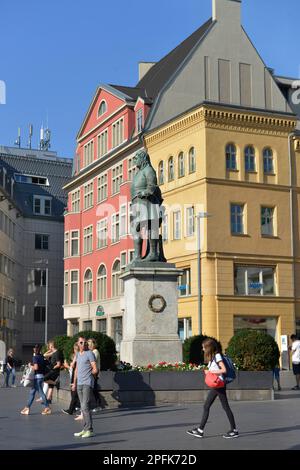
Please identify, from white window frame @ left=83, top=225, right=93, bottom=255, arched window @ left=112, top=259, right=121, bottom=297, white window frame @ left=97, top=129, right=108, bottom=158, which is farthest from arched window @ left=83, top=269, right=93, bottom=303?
white window frame @ left=97, top=129, right=108, bottom=158

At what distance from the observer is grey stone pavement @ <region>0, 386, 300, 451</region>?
12.5 m

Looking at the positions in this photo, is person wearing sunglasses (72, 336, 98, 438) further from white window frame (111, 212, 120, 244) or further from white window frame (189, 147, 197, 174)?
white window frame (111, 212, 120, 244)

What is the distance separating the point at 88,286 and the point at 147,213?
42.6 m

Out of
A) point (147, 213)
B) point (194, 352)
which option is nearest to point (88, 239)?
point (194, 352)

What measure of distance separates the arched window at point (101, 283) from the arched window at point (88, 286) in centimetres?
160

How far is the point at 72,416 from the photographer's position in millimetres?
18422

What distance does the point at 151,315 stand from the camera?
Result: 2164 cm

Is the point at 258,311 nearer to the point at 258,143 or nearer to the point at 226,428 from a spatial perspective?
the point at 258,143

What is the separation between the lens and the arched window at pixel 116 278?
58.1 meters

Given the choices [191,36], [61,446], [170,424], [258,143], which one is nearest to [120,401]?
[170,424]

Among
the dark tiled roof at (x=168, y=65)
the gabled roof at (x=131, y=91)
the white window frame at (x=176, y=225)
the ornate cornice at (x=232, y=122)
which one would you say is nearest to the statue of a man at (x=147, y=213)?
the ornate cornice at (x=232, y=122)

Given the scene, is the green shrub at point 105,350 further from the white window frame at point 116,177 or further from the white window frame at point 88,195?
the white window frame at point 88,195

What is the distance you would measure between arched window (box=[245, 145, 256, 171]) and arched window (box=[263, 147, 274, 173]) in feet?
3.07

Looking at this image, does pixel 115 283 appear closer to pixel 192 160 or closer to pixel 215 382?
pixel 192 160
